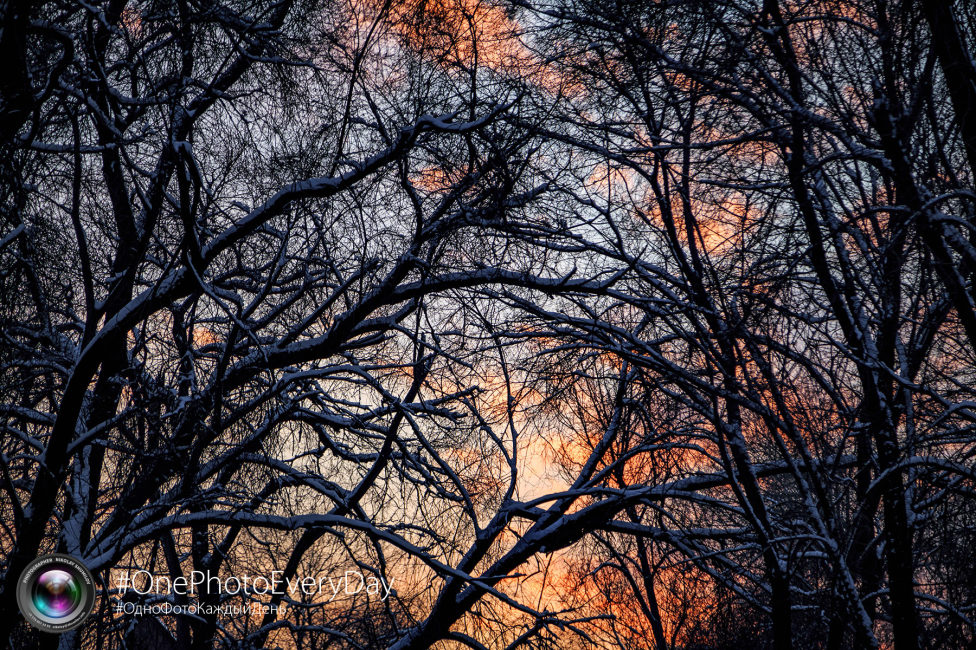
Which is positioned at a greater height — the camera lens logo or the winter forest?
the winter forest

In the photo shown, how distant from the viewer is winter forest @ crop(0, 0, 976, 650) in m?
5.13

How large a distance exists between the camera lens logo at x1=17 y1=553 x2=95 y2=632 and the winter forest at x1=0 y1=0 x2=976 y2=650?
0.39 feet

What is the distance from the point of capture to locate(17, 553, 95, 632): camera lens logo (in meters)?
5.81

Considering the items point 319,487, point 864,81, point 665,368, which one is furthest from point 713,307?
point 319,487

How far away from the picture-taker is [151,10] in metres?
6.09

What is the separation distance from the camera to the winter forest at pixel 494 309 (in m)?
5.13

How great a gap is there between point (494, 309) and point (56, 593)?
464cm

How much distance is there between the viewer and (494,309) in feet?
25.6

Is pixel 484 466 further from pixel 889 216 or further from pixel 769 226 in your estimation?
pixel 889 216

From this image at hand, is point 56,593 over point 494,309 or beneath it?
beneath

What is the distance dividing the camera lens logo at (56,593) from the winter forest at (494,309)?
120mm

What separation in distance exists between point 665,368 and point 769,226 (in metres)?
1.35

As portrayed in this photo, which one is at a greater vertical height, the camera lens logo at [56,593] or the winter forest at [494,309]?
the winter forest at [494,309]

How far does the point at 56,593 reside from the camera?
612 cm
